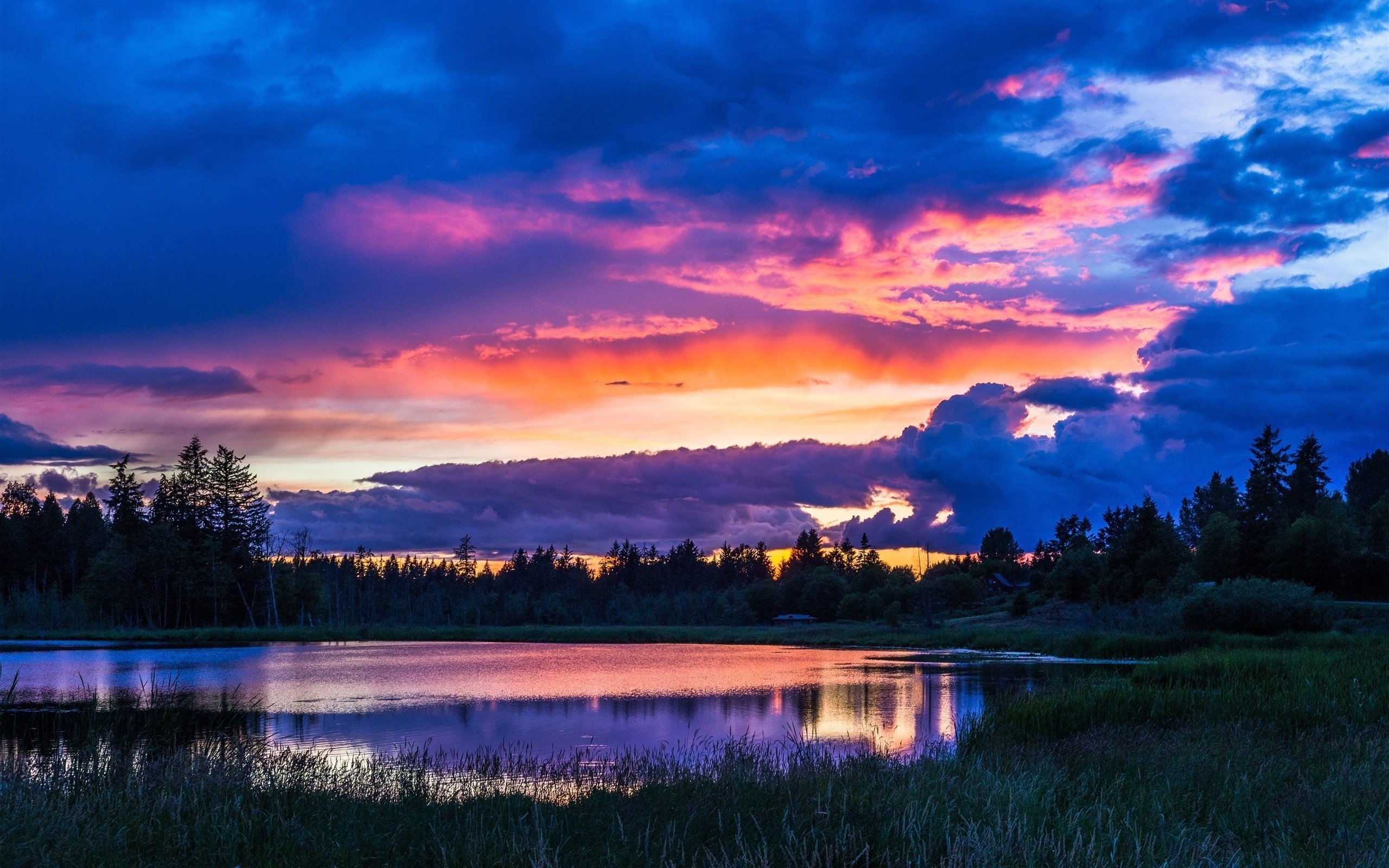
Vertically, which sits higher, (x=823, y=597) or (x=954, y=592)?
(x=954, y=592)

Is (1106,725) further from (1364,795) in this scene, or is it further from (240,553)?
(240,553)

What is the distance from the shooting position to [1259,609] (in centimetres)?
5578

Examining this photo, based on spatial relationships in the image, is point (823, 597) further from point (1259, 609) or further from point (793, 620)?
point (1259, 609)

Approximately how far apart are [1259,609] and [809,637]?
135 ft

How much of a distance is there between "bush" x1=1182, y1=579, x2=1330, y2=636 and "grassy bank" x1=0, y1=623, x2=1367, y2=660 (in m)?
3.13

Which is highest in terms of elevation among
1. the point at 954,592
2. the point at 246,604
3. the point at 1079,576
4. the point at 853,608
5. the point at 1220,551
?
the point at 1220,551

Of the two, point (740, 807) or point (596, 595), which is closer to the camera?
point (740, 807)

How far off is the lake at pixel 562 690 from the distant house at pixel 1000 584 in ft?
264

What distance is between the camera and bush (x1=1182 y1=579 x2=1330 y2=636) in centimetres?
5531

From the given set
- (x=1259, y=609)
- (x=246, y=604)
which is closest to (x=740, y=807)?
(x=1259, y=609)

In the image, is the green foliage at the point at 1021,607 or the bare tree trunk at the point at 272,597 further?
the bare tree trunk at the point at 272,597

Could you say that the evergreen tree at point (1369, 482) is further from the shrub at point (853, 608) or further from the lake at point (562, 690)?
the lake at point (562, 690)

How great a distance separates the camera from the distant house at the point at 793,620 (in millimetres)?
127625

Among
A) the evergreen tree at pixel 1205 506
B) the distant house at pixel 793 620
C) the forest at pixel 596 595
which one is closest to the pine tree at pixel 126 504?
the forest at pixel 596 595
